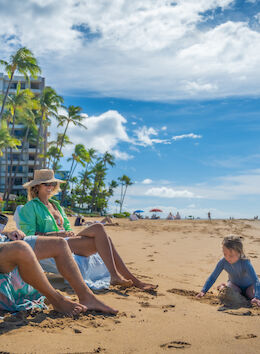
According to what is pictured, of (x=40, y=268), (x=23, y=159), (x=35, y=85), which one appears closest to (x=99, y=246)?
(x=40, y=268)

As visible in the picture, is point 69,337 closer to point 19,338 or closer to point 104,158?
point 19,338

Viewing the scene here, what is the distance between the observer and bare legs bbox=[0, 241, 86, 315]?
2.36 metres

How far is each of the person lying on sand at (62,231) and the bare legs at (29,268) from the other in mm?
967

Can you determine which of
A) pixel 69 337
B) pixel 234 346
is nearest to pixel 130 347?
pixel 69 337

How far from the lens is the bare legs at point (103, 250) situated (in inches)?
137

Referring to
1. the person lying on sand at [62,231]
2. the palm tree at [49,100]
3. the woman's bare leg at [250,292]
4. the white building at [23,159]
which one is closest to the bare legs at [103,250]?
the person lying on sand at [62,231]

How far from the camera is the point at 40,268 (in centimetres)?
243

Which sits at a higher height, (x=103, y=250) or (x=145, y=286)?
(x=103, y=250)

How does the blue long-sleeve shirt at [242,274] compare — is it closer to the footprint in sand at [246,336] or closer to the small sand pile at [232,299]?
the small sand pile at [232,299]

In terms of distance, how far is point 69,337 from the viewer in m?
2.17

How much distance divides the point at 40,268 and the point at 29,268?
77 millimetres

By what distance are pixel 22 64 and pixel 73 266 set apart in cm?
2266

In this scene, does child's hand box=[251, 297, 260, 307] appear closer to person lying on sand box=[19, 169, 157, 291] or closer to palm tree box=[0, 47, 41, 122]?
person lying on sand box=[19, 169, 157, 291]

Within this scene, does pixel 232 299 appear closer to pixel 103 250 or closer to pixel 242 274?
pixel 242 274
